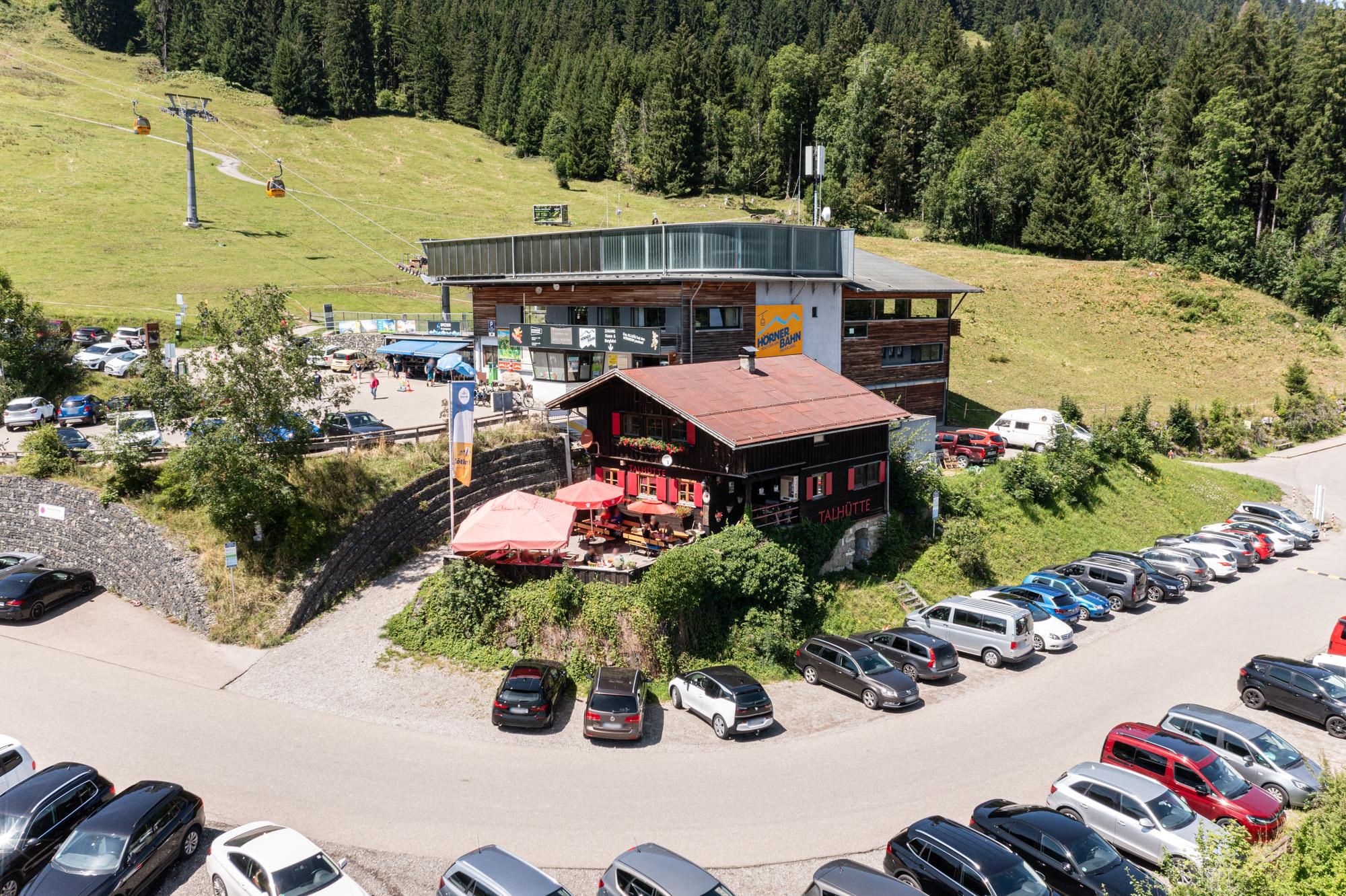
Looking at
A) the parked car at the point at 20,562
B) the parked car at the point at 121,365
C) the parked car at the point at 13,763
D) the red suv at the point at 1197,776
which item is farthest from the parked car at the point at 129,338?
the red suv at the point at 1197,776

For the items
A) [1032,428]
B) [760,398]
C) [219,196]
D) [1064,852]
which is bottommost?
[1064,852]

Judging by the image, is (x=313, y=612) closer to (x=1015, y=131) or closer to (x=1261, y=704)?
(x=1261, y=704)

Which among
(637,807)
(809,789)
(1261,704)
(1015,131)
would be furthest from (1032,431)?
(1015,131)

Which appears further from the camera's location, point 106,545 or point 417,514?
point 417,514

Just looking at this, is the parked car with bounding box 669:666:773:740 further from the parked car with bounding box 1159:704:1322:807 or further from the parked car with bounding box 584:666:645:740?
the parked car with bounding box 1159:704:1322:807

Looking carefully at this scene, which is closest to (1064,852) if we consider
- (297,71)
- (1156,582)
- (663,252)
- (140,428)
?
(1156,582)

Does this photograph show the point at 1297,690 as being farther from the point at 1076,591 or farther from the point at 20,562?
the point at 20,562
